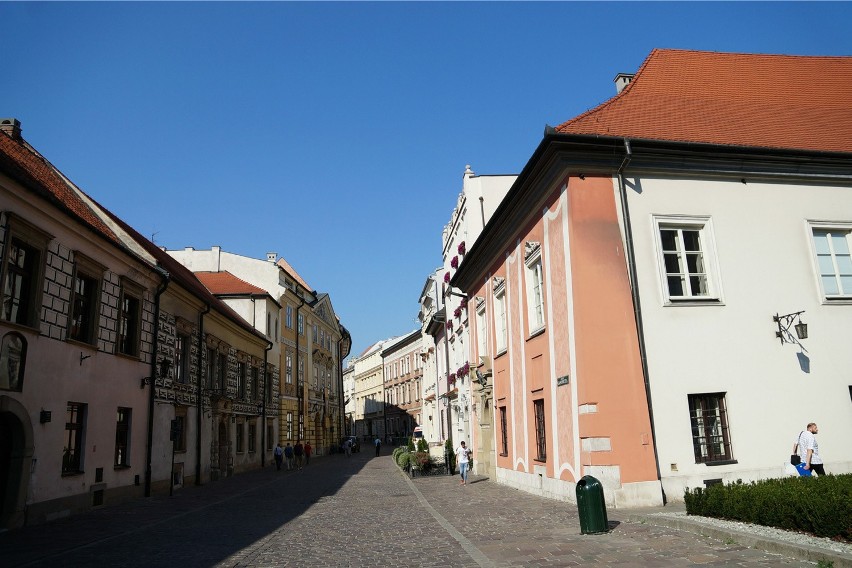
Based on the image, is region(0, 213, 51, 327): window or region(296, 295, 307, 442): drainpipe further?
region(296, 295, 307, 442): drainpipe

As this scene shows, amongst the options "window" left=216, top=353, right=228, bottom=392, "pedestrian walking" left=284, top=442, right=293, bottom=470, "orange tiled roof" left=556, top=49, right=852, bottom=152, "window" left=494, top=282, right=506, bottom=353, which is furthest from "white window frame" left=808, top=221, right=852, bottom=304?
"pedestrian walking" left=284, top=442, right=293, bottom=470

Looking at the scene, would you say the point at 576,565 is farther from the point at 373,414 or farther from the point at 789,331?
the point at 373,414

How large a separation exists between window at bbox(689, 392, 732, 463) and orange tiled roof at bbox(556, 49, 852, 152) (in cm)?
578

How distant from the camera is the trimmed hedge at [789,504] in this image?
765 cm

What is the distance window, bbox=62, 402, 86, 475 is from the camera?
1545cm

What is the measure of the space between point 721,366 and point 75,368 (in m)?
15.2

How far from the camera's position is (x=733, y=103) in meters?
16.9

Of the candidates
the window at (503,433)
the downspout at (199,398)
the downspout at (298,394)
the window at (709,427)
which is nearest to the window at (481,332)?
the window at (503,433)

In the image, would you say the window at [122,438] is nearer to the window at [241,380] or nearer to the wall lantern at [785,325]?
the window at [241,380]

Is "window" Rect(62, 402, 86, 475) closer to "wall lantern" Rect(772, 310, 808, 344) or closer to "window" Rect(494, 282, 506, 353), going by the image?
"window" Rect(494, 282, 506, 353)

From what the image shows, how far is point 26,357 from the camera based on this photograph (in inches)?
534

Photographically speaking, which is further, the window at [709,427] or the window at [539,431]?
the window at [539,431]

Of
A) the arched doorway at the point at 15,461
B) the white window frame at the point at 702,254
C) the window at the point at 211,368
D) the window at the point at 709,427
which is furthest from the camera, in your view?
the window at the point at 211,368

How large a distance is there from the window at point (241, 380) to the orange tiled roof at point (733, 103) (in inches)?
916
